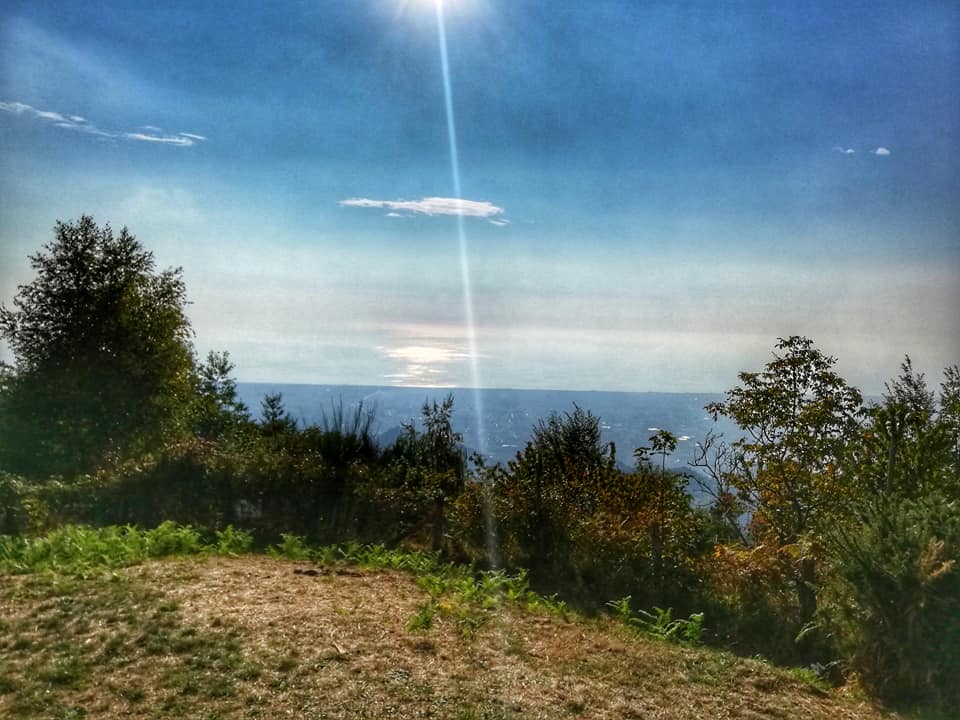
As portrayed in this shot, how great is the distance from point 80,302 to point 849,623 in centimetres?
1262

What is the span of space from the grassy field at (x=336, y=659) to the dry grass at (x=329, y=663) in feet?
0.04

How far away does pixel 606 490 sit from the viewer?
26.2ft

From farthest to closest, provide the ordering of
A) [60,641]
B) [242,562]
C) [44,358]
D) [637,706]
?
[44,358] < [242,562] < [60,641] < [637,706]

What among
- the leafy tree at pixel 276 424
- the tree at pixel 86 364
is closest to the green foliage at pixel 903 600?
the leafy tree at pixel 276 424

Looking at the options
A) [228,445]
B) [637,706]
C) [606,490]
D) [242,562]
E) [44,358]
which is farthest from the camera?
[44,358]

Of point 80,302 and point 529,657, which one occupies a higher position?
point 80,302

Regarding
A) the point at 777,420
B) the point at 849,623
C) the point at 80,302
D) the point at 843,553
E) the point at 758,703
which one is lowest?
the point at 758,703

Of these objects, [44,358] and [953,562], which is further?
[44,358]

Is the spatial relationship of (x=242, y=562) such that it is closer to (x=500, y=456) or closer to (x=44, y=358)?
(x=500, y=456)

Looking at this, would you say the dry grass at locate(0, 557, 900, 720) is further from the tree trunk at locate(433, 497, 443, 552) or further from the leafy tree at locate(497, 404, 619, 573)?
the tree trunk at locate(433, 497, 443, 552)

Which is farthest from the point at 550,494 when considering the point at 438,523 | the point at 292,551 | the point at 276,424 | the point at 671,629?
the point at 276,424

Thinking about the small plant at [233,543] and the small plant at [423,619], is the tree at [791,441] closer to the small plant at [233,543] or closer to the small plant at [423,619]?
the small plant at [423,619]

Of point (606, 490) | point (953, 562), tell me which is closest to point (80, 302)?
point (606, 490)

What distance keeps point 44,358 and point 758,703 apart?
12.5 meters
